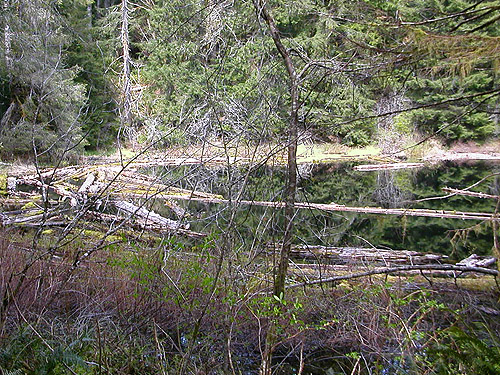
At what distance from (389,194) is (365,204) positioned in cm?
173

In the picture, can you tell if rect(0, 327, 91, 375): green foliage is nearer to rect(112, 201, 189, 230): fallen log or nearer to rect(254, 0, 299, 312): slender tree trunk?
rect(254, 0, 299, 312): slender tree trunk

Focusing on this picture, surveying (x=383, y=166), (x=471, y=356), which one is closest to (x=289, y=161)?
(x=471, y=356)

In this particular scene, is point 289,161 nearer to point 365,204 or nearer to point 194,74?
point 365,204

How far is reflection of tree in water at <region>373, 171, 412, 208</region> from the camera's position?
12.2m

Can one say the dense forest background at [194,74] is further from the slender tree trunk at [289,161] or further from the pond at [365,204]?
the pond at [365,204]

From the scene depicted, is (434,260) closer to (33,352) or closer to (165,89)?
(33,352)

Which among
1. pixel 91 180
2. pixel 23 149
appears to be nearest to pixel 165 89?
pixel 23 149

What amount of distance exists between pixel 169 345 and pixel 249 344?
966 millimetres

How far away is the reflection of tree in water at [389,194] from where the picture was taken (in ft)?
40.1

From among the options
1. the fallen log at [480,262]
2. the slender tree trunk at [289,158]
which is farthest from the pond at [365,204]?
the slender tree trunk at [289,158]

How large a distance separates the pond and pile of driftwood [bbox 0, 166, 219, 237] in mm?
571

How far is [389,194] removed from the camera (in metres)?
13.4

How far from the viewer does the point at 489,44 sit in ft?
9.98

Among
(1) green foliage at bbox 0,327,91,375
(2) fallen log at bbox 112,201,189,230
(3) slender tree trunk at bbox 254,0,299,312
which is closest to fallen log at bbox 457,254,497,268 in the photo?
(3) slender tree trunk at bbox 254,0,299,312
